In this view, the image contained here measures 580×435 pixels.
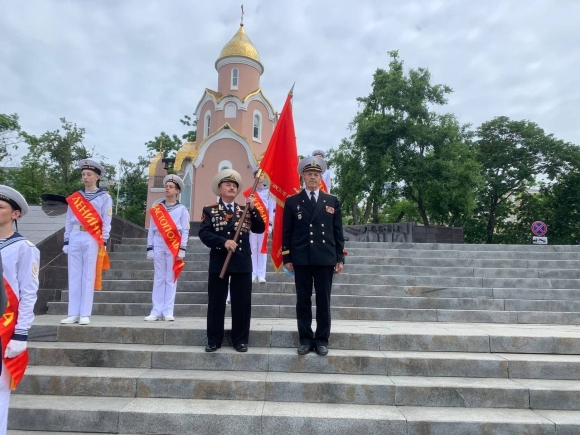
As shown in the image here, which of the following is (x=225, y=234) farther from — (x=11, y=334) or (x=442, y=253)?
(x=442, y=253)

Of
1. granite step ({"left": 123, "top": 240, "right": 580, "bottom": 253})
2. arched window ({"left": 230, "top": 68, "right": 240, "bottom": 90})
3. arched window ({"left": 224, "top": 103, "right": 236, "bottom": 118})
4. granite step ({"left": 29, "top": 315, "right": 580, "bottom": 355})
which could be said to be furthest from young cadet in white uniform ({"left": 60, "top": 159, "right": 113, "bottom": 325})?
arched window ({"left": 230, "top": 68, "right": 240, "bottom": 90})

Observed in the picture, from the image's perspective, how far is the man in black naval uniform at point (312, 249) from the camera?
14.6 ft

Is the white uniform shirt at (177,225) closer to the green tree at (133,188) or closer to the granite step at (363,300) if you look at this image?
the granite step at (363,300)

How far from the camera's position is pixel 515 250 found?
981cm

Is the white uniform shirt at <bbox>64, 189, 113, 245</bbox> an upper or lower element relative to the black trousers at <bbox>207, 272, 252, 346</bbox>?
upper

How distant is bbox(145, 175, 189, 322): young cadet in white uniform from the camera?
583cm

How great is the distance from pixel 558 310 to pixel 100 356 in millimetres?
6978

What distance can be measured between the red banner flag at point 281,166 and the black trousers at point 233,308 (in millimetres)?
764

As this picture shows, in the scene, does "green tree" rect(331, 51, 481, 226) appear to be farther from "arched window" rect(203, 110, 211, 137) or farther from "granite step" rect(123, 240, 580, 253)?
"granite step" rect(123, 240, 580, 253)

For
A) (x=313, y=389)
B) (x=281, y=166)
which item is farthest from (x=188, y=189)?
(x=313, y=389)

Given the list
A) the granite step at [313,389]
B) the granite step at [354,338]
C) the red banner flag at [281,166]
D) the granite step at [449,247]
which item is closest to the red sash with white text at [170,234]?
the granite step at [354,338]

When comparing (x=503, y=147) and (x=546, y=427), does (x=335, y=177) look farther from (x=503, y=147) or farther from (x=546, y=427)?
(x=546, y=427)

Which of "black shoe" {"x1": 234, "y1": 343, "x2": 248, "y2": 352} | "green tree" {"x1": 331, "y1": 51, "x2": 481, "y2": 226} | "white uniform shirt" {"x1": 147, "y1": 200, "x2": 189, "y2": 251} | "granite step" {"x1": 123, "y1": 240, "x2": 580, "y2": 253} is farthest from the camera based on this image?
"green tree" {"x1": 331, "y1": 51, "x2": 481, "y2": 226}

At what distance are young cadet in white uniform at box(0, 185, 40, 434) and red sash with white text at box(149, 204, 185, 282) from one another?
120 inches
